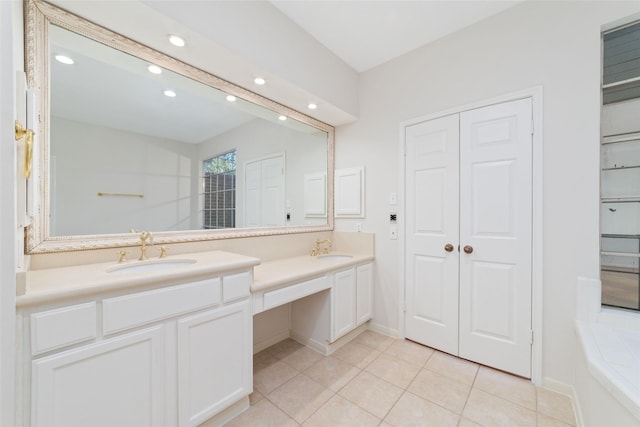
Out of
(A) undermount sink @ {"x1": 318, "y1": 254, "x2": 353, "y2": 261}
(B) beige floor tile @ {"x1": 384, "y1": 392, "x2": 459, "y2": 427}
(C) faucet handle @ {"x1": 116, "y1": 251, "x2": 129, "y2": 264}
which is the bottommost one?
(B) beige floor tile @ {"x1": 384, "y1": 392, "x2": 459, "y2": 427}

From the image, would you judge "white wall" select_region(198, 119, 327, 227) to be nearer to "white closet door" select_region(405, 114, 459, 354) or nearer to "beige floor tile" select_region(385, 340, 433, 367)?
"white closet door" select_region(405, 114, 459, 354)

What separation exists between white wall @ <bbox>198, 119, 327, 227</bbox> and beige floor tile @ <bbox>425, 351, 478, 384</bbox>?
1704 mm

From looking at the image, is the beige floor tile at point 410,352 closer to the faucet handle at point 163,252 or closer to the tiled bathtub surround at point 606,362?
the tiled bathtub surround at point 606,362

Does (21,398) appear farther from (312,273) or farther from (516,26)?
(516,26)

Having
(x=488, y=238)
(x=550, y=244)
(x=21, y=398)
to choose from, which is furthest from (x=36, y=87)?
(x=550, y=244)

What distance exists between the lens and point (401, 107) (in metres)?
2.49

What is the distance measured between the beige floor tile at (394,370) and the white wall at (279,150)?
4.75ft

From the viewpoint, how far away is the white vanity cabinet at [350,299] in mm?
2211

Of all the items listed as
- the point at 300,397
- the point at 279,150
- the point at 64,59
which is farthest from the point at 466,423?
the point at 64,59

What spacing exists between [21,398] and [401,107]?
117 inches

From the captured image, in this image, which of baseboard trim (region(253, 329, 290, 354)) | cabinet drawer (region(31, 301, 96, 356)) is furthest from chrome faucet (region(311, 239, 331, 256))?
cabinet drawer (region(31, 301, 96, 356))

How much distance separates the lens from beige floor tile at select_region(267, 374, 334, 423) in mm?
1578

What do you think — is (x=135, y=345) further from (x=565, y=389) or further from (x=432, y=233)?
(x=565, y=389)

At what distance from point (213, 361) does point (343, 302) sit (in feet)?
3.96
